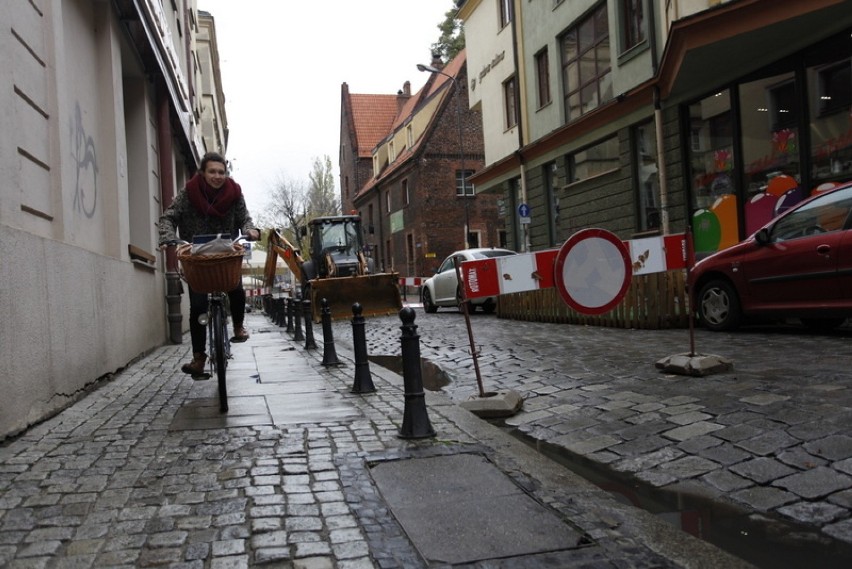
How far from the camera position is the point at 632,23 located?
17.6 metres

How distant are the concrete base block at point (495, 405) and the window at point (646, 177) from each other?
11.9 m

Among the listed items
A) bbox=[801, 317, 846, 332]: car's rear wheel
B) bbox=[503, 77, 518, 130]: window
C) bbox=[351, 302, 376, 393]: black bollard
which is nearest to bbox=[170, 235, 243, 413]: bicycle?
bbox=[351, 302, 376, 393]: black bollard

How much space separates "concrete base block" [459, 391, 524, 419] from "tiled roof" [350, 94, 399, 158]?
5355 cm

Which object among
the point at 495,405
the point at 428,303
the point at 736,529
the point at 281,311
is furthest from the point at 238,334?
the point at 428,303

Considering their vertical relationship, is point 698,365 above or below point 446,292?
below

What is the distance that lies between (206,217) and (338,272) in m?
15.6

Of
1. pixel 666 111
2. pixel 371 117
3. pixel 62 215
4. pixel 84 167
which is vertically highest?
pixel 371 117

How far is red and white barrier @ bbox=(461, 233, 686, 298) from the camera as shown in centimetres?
618

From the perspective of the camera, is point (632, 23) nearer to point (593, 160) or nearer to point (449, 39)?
point (593, 160)

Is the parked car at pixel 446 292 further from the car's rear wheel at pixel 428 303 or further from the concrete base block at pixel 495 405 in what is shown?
the concrete base block at pixel 495 405

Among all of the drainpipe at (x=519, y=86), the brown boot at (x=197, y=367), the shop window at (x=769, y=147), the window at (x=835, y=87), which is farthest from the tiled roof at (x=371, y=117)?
the brown boot at (x=197, y=367)

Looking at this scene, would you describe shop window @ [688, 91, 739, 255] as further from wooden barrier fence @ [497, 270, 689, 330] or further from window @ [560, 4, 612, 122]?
window @ [560, 4, 612, 122]

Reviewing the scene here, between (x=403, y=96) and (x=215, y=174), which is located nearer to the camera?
(x=215, y=174)

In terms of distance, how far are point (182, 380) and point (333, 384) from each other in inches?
68.4
